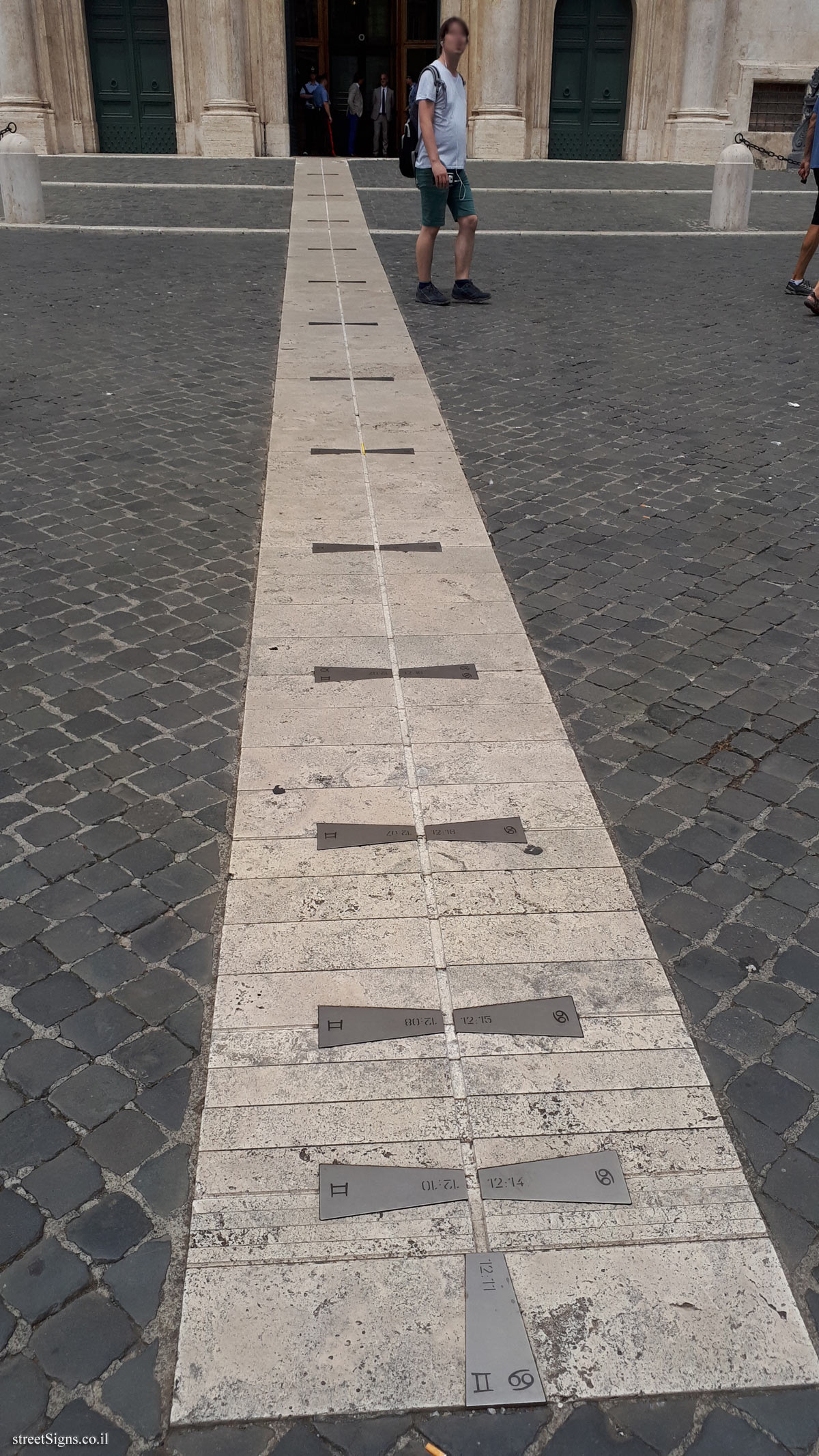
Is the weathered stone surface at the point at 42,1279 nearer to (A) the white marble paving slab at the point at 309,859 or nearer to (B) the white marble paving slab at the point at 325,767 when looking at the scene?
(A) the white marble paving slab at the point at 309,859

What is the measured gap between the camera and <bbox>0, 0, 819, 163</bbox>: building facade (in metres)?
20.2

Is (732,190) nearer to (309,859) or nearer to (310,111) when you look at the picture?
(309,859)

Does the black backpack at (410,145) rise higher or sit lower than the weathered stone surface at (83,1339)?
higher

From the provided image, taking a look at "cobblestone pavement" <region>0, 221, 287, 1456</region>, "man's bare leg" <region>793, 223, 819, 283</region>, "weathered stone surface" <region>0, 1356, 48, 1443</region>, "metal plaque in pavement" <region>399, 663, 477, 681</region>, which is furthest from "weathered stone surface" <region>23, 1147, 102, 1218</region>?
"man's bare leg" <region>793, 223, 819, 283</region>

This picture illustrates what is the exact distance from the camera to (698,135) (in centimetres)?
2072

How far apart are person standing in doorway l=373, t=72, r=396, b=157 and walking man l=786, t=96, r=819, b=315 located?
1461 cm

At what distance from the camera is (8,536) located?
537cm

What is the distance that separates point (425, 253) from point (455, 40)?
5.05ft

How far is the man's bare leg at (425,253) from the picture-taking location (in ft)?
31.2

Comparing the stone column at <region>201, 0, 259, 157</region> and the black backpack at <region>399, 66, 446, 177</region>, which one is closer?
the black backpack at <region>399, 66, 446, 177</region>

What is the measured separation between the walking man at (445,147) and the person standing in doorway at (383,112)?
15121 mm

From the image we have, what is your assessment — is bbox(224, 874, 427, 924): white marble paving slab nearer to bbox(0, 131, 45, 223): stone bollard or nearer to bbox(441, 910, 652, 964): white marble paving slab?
bbox(441, 910, 652, 964): white marble paving slab

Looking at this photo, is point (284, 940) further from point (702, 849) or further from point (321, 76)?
point (321, 76)

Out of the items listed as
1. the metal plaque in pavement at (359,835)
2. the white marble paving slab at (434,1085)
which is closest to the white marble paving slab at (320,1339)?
the white marble paving slab at (434,1085)
